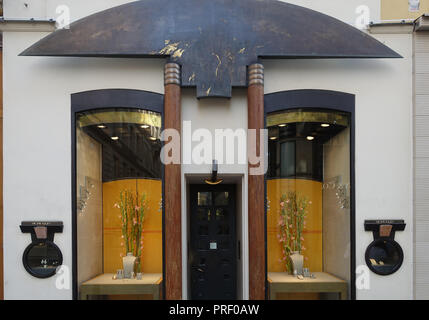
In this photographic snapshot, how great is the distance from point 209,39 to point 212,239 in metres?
3.87

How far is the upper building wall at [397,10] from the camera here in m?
7.09

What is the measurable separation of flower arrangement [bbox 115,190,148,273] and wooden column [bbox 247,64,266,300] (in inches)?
78.4

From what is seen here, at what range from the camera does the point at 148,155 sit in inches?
275

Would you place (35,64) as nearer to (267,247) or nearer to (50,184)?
(50,184)

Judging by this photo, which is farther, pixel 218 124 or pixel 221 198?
pixel 221 198

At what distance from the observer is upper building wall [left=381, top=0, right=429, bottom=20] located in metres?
7.09

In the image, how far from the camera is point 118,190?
7.21 meters

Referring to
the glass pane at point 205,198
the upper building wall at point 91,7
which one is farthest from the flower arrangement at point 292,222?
the upper building wall at point 91,7

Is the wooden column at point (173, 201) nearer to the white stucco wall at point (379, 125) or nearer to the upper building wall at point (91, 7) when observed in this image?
the white stucco wall at point (379, 125)

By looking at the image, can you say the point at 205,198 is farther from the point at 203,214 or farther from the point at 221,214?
the point at 221,214

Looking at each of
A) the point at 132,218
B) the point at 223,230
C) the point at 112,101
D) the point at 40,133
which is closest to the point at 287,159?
the point at 223,230

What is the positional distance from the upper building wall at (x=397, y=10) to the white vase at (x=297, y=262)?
4565mm

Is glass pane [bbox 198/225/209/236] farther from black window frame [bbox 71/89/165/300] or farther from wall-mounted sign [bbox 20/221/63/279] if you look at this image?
wall-mounted sign [bbox 20/221/63/279]

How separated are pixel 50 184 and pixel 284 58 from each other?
4638 millimetres
